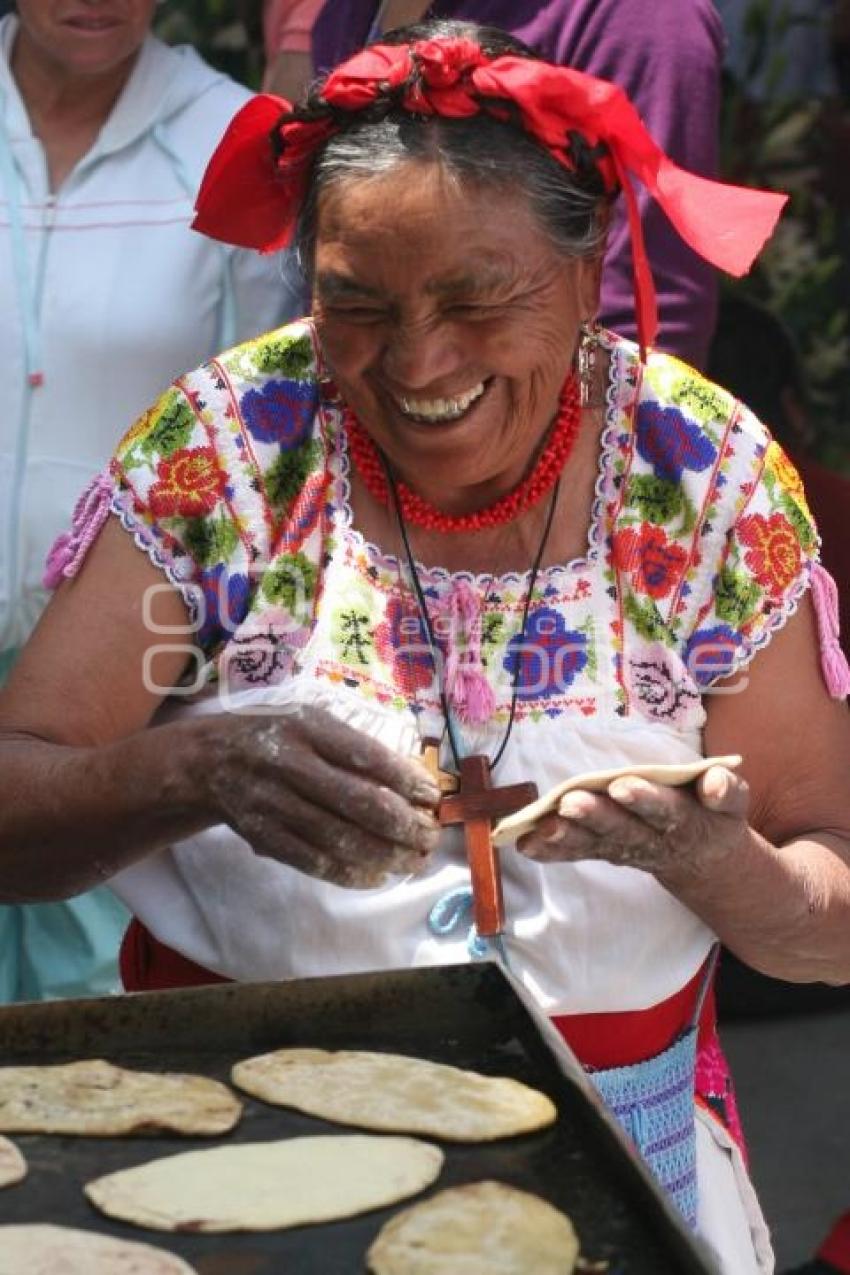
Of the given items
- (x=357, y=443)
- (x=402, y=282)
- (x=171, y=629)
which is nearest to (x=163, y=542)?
(x=171, y=629)

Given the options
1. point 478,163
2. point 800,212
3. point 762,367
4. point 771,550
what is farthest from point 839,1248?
point 800,212

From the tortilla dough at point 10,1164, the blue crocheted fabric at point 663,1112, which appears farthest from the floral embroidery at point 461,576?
the tortilla dough at point 10,1164

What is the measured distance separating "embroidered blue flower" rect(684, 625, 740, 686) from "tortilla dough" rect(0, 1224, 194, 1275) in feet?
2.87

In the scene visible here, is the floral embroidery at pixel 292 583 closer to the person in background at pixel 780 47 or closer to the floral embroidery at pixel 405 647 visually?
the floral embroidery at pixel 405 647

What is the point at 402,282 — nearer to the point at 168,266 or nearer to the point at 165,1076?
the point at 165,1076

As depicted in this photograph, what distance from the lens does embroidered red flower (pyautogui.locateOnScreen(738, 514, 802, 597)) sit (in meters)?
2.30

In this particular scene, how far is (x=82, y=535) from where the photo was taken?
2.30 metres

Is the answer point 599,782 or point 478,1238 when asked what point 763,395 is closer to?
point 599,782

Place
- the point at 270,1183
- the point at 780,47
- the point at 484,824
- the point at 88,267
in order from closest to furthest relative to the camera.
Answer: the point at 270,1183 → the point at 484,824 → the point at 88,267 → the point at 780,47

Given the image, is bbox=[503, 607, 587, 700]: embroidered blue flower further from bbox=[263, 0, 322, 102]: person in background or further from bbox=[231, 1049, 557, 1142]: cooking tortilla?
bbox=[263, 0, 322, 102]: person in background

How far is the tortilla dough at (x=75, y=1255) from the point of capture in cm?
170

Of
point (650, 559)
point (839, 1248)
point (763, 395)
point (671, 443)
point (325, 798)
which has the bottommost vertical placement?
point (839, 1248)

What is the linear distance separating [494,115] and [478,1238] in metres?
1.05

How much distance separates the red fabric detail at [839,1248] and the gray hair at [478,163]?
180 centimetres
